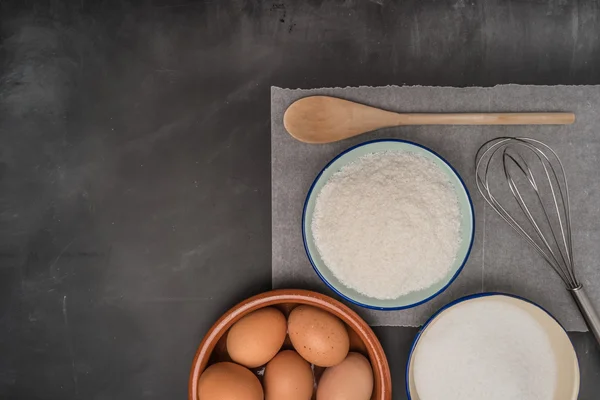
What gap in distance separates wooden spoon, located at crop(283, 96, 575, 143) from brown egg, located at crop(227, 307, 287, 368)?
296 millimetres

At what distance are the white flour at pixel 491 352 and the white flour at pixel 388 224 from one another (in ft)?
0.27

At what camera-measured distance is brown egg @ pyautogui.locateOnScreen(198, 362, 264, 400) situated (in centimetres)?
66

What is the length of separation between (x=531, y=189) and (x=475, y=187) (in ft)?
0.31

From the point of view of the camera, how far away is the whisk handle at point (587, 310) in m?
0.74

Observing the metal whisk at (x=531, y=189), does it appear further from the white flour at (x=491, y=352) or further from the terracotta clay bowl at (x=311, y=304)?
the terracotta clay bowl at (x=311, y=304)

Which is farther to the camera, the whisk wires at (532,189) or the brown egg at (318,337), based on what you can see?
the whisk wires at (532,189)

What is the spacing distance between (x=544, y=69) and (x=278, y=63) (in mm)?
458

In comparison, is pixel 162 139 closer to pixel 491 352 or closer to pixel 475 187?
pixel 475 187

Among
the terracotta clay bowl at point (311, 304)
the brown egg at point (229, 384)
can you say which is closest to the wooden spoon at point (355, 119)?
the terracotta clay bowl at point (311, 304)

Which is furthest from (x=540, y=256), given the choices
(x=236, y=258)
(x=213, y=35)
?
(x=213, y=35)

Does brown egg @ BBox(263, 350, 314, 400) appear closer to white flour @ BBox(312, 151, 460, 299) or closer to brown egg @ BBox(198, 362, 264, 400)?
brown egg @ BBox(198, 362, 264, 400)

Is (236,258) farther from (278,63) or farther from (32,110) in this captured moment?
(32,110)

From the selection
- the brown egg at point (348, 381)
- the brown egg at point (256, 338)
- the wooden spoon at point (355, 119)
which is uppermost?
the wooden spoon at point (355, 119)

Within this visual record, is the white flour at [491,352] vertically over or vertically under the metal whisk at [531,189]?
under
